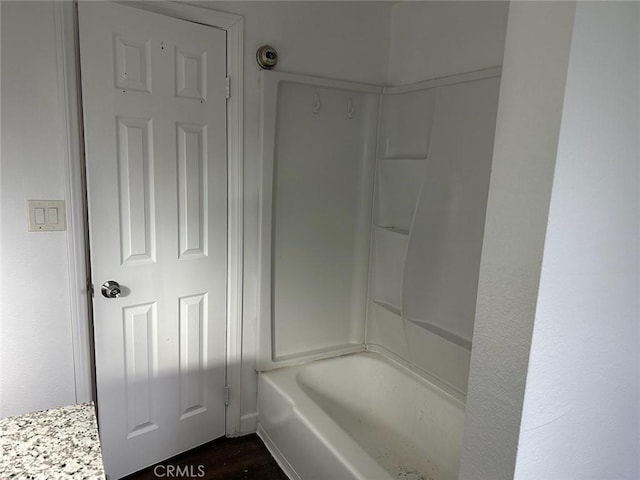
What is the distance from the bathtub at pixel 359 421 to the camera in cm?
177

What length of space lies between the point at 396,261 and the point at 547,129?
5.48 feet

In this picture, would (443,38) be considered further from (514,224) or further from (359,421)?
(359,421)

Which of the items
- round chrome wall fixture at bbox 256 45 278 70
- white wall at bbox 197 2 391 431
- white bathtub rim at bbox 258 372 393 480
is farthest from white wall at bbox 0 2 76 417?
white bathtub rim at bbox 258 372 393 480

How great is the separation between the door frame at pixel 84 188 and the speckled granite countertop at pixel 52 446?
99 centimetres

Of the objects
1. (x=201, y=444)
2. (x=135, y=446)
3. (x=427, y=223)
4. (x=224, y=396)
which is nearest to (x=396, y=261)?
(x=427, y=223)

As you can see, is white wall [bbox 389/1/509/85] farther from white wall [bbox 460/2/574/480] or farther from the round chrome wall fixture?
white wall [bbox 460/2/574/480]

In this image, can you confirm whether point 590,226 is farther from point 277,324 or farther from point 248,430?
point 248,430

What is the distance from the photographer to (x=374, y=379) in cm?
245

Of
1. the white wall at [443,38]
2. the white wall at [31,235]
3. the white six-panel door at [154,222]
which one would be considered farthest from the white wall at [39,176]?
the white wall at [443,38]

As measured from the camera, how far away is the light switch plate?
1.65 metres

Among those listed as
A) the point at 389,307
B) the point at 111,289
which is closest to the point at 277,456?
the point at 389,307

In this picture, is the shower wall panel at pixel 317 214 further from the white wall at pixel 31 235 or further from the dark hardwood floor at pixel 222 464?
the white wall at pixel 31 235

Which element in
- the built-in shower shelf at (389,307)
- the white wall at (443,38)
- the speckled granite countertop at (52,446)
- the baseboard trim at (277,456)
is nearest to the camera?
the speckled granite countertop at (52,446)

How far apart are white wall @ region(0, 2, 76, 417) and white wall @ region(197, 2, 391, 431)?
2.36 feet
